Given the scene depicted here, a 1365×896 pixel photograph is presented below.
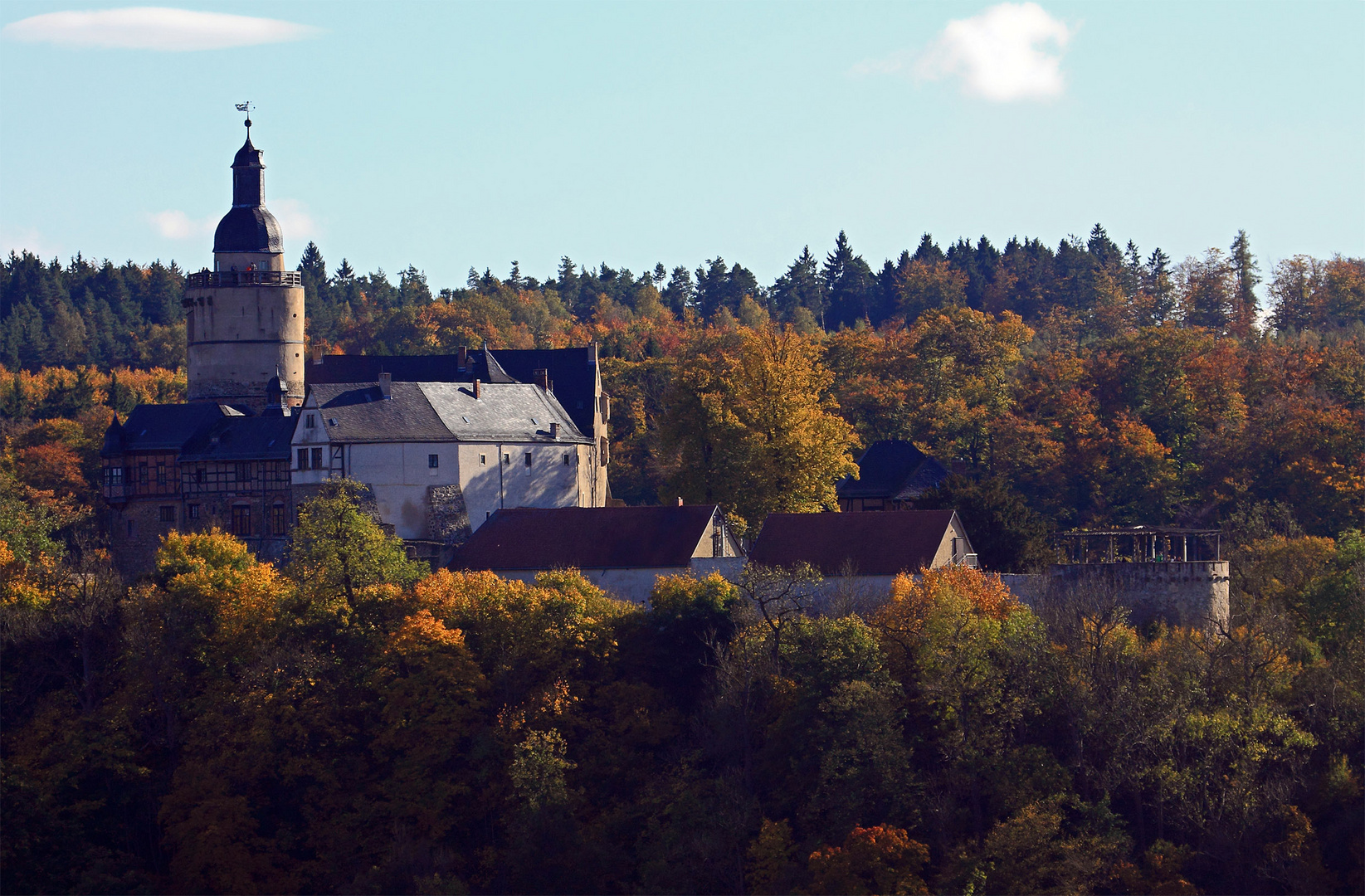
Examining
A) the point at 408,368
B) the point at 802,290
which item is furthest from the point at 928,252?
the point at 408,368

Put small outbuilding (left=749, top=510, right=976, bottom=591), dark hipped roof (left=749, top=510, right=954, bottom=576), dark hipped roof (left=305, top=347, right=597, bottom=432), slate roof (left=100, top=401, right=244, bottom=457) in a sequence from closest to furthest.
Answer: small outbuilding (left=749, top=510, right=976, bottom=591), dark hipped roof (left=749, top=510, right=954, bottom=576), slate roof (left=100, top=401, right=244, bottom=457), dark hipped roof (left=305, top=347, right=597, bottom=432)

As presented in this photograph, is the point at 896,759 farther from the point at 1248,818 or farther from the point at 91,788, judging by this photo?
the point at 91,788

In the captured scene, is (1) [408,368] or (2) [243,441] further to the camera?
(1) [408,368]

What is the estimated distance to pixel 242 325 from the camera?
6594cm

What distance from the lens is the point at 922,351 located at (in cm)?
7694

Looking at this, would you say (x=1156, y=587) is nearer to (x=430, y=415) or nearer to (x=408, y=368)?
(x=430, y=415)

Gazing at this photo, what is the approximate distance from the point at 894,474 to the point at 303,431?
1934 centimetres

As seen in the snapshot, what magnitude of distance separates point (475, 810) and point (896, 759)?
33.9ft

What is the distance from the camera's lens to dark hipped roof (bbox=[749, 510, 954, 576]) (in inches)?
1945

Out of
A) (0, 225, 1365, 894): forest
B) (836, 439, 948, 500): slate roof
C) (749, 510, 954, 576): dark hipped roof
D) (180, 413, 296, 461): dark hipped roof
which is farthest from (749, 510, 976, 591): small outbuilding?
(180, 413, 296, 461): dark hipped roof

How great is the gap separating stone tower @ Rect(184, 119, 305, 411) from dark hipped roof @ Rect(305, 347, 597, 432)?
3.85m

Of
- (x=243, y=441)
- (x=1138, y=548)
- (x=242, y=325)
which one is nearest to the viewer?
(x=1138, y=548)

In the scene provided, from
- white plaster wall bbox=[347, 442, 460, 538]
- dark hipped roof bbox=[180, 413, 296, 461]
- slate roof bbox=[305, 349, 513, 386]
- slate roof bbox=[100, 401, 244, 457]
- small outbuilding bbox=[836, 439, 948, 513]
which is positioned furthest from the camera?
slate roof bbox=[305, 349, 513, 386]

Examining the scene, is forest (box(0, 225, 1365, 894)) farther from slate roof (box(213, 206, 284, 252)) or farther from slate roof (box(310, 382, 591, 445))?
slate roof (box(213, 206, 284, 252))
